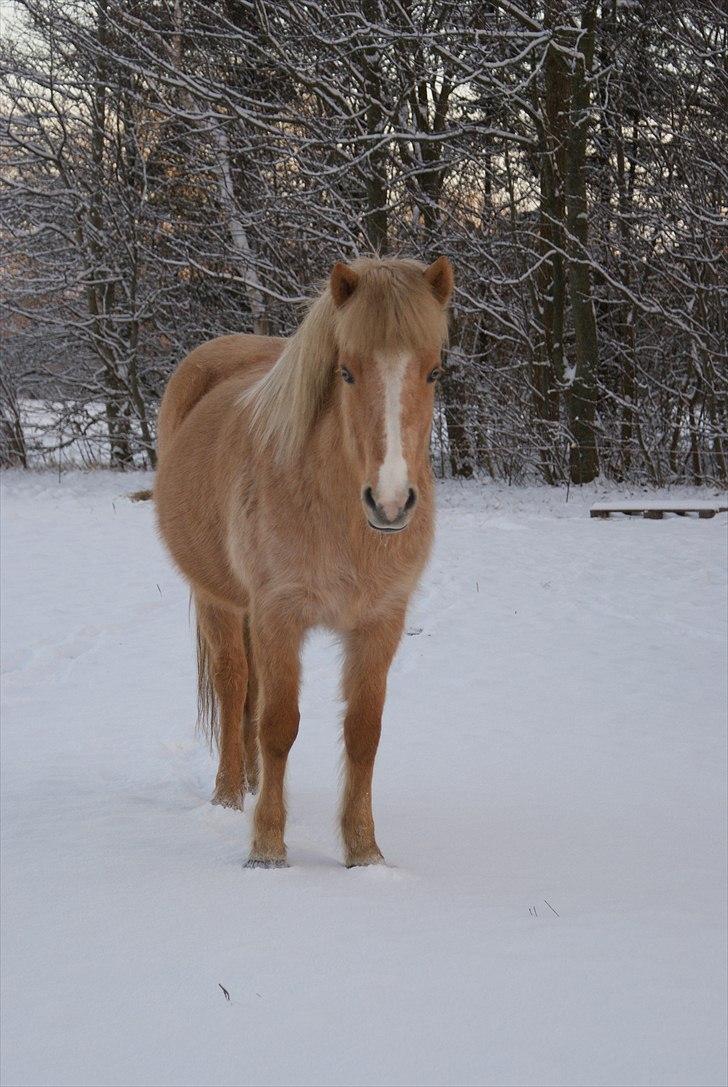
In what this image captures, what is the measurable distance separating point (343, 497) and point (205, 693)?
172 cm

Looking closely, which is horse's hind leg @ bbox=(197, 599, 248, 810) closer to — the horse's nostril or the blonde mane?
the blonde mane

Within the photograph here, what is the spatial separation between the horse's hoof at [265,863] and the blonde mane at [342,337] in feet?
3.81

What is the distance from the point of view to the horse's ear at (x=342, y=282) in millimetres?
2715

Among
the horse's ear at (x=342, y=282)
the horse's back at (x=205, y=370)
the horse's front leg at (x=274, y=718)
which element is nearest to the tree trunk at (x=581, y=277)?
the horse's back at (x=205, y=370)

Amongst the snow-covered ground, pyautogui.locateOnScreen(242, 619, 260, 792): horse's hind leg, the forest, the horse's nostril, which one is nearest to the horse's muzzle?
the horse's nostril

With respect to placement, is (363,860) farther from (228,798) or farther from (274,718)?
(228,798)

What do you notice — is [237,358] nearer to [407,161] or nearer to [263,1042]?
[263,1042]

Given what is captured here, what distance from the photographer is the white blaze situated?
2.44m

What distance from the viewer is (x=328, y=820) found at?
3678mm

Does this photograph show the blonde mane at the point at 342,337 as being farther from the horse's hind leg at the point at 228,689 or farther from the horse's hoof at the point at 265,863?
the horse's hoof at the point at 265,863

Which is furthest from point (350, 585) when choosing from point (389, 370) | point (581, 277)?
point (581, 277)

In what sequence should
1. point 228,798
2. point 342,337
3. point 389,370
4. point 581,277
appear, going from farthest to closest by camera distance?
point 581,277 → point 228,798 → point 342,337 → point 389,370

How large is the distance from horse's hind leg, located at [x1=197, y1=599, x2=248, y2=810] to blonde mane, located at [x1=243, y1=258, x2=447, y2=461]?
1.04 m

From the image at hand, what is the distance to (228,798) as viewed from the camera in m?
3.91
